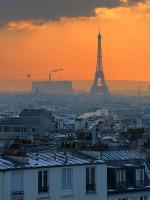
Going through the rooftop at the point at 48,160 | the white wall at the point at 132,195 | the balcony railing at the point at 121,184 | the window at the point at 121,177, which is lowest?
the white wall at the point at 132,195

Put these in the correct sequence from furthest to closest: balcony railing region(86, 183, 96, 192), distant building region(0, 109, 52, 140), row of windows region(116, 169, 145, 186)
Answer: distant building region(0, 109, 52, 140) < row of windows region(116, 169, 145, 186) < balcony railing region(86, 183, 96, 192)

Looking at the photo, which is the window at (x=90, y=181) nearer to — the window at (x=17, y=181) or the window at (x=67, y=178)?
the window at (x=67, y=178)

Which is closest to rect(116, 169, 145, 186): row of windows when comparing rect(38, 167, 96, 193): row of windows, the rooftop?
the rooftop

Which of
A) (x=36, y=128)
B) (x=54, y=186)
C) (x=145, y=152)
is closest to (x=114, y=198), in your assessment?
(x=54, y=186)

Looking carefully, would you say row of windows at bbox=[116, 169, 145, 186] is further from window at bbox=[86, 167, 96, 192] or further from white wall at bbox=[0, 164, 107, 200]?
window at bbox=[86, 167, 96, 192]

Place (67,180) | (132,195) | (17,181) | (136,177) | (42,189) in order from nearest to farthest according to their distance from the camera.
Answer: (17,181) → (42,189) → (67,180) → (132,195) → (136,177)

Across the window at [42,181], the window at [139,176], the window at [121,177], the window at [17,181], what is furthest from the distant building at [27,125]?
the window at [17,181]

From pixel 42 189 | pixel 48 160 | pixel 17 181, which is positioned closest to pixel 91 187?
pixel 48 160

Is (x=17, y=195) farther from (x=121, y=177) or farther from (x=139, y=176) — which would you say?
(x=139, y=176)
